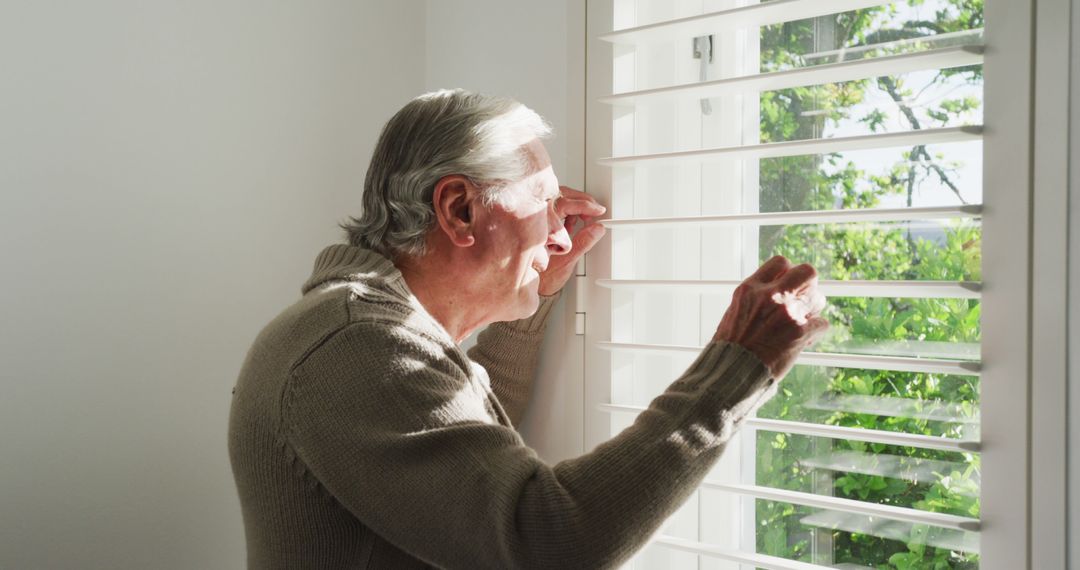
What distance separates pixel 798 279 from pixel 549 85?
0.67 meters

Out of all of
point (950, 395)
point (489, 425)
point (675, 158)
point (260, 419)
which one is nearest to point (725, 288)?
point (675, 158)

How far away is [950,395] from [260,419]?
0.90m

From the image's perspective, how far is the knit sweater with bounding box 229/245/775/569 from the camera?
0.97m

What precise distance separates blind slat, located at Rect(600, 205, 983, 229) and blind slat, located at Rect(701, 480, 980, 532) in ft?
1.19

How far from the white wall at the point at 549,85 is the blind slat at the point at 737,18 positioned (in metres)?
0.13

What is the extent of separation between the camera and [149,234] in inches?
58.2

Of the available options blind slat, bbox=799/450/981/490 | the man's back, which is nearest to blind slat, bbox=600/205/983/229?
blind slat, bbox=799/450/981/490

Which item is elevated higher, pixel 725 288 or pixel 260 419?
pixel 725 288

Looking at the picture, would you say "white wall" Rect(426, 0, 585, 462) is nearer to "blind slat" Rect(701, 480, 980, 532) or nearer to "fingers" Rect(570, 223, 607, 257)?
"fingers" Rect(570, 223, 607, 257)

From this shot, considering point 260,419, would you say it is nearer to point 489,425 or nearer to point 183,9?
point 489,425

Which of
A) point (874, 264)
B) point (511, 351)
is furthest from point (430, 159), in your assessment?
point (874, 264)

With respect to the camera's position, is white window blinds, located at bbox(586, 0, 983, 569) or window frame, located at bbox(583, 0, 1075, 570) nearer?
window frame, located at bbox(583, 0, 1075, 570)

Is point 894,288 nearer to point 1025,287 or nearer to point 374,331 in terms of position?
point 1025,287

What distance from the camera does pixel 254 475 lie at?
110 centimetres
